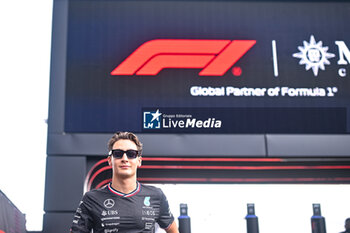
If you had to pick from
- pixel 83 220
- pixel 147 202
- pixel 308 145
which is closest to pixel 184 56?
pixel 308 145

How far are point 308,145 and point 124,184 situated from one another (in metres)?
4.44

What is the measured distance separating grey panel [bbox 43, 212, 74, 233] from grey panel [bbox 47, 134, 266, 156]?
0.94m

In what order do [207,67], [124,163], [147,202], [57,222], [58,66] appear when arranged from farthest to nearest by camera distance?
1. [207,67]
2. [58,66]
3. [57,222]
4. [147,202]
5. [124,163]

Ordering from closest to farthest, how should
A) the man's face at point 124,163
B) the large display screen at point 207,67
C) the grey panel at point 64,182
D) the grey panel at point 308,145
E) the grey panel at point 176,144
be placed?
the man's face at point 124,163, the grey panel at point 64,182, the grey panel at point 176,144, the grey panel at point 308,145, the large display screen at point 207,67

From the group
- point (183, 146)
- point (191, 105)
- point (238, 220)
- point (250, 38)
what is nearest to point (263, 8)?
point (250, 38)

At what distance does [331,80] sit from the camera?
7.59 m

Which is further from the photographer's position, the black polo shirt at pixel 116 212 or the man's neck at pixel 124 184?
the man's neck at pixel 124 184

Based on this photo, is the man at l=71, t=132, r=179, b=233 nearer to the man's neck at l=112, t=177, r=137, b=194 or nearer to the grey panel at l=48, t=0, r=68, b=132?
the man's neck at l=112, t=177, r=137, b=194

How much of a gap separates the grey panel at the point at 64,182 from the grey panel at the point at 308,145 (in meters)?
2.97

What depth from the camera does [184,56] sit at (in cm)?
753

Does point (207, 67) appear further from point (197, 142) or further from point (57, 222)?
point (57, 222)

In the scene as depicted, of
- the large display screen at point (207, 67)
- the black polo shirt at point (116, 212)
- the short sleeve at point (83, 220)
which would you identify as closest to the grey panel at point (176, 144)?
the large display screen at point (207, 67)

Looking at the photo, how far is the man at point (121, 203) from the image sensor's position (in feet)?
11.1

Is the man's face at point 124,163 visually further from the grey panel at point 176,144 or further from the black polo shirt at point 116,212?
the grey panel at point 176,144
